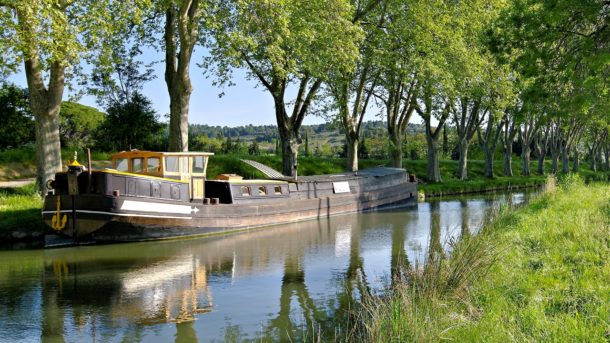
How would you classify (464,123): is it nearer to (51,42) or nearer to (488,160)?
(488,160)

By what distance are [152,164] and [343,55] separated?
10.2 m

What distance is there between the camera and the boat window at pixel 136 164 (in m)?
19.0

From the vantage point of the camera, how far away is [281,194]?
23.1 meters

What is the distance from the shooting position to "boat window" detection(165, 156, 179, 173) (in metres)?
18.8

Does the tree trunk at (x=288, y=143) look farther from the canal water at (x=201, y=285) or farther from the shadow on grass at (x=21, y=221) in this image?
the shadow on grass at (x=21, y=221)

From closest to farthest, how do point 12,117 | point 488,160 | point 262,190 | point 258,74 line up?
1. point 262,190
2. point 258,74
3. point 12,117
4. point 488,160

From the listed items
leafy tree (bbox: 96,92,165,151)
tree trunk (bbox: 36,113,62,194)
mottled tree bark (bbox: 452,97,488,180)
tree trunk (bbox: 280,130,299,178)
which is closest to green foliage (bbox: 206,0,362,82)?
tree trunk (bbox: 280,130,299,178)

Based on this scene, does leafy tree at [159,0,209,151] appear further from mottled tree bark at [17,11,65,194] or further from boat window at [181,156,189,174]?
mottled tree bark at [17,11,65,194]

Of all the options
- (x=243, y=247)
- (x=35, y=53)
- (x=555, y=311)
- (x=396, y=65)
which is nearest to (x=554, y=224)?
(x=555, y=311)

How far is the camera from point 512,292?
7547mm

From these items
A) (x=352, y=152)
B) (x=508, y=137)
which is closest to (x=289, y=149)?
(x=352, y=152)

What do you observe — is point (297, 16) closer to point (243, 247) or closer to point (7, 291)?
point (243, 247)

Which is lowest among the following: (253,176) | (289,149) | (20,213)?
(20,213)

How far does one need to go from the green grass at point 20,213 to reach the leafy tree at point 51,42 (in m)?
0.70
